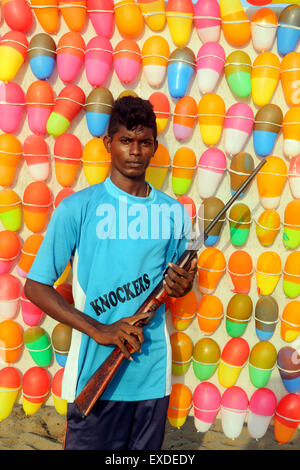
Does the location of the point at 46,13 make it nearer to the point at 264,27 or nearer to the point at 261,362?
the point at 264,27

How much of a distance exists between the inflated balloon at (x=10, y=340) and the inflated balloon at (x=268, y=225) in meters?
Answer: 1.10

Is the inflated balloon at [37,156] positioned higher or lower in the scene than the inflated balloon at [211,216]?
higher

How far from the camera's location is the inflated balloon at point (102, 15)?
1.63 metres

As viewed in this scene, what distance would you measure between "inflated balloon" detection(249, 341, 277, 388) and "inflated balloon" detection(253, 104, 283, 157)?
79cm

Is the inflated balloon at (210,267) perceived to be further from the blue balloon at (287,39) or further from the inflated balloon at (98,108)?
the blue balloon at (287,39)

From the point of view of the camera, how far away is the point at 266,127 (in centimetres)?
163

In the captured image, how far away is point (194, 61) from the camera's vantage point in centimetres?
165

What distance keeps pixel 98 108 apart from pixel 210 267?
2.50 feet

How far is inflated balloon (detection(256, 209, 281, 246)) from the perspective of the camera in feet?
5.60

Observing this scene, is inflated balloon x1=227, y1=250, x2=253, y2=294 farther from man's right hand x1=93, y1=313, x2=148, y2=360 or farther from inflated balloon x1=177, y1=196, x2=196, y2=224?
man's right hand x1=93, y1=313, x2=148, y2=360

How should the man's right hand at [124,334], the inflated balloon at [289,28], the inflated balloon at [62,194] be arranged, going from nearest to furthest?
the man's right hand at [124,334] → the inflated balloon at [289,28] → the inflated balloon at [62,194]

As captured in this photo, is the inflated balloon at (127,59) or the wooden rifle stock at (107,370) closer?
the wooden rifle stock at (107,370)

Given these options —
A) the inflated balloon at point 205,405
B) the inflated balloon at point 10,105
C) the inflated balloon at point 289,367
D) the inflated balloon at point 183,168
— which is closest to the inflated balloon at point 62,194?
the inflated balloon at point 10,105
